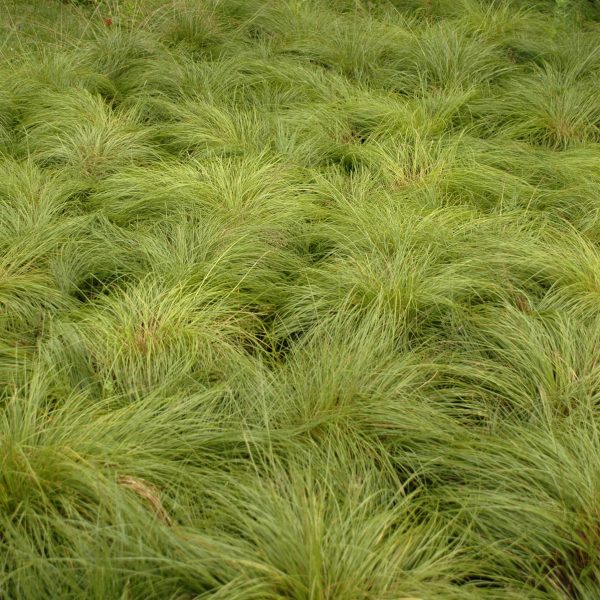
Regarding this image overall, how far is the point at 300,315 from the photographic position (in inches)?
116

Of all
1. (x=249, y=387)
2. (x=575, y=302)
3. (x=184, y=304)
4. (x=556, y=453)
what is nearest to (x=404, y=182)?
(x=575, y=302)

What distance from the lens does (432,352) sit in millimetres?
2785

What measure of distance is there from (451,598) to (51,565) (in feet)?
3.02

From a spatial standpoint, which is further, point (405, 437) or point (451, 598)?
point (405, 437)

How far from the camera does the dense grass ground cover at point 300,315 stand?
6.42 ft

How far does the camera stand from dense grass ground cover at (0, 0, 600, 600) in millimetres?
1956

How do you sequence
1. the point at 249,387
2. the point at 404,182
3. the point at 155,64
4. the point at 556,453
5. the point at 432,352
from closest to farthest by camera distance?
the point at 556,453
the point at 249,387
the point at 432,352
the point at 404,182
the point at 155,64

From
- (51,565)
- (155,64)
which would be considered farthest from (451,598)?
(155,64)

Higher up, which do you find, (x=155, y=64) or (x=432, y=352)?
(x=155, y=64)

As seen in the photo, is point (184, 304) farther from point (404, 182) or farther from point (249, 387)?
point (404, 182)

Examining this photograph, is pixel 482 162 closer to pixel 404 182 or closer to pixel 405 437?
pixel 404 182

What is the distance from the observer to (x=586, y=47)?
202 inches

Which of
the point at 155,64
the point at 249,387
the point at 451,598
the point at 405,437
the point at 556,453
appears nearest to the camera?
the point at 451,598

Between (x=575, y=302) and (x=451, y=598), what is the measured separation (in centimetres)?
144
